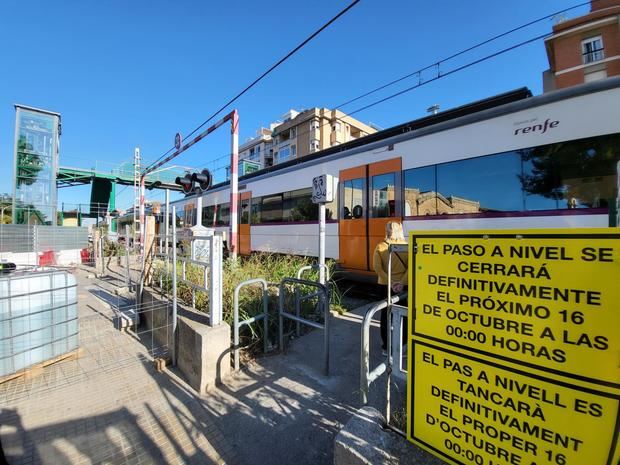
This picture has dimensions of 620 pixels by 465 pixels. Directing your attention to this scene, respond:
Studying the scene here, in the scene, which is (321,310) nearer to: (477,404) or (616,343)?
(477,404)

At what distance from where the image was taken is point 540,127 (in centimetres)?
446

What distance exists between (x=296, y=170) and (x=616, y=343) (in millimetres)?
8375

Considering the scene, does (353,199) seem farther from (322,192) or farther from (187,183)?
(187,183)

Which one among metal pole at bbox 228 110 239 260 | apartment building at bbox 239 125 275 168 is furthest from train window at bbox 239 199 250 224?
apartment building at bbox 239 125 275 168

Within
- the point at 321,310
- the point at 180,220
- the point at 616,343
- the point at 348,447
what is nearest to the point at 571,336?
the point at 616,343

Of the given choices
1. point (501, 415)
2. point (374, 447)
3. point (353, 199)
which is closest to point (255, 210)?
point (353, 199)

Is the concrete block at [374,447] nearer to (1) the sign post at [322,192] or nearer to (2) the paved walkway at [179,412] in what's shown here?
(2) the paved walkway at [179,412]

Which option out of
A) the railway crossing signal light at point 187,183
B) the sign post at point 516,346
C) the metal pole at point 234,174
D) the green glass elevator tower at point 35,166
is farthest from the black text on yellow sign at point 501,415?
the green glass elevator tower at point 35,166

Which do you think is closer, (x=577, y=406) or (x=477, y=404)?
(x=577, y=406)

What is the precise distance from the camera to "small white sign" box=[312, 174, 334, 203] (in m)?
4.88

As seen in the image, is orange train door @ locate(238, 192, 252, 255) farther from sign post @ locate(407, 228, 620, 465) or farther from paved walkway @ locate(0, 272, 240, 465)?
sign post @ locate(407, 228, 620, 465)

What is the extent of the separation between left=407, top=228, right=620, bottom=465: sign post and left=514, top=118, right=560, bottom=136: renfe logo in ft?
14.7

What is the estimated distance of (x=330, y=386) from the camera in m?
3.08

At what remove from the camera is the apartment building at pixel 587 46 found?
21219 mm
